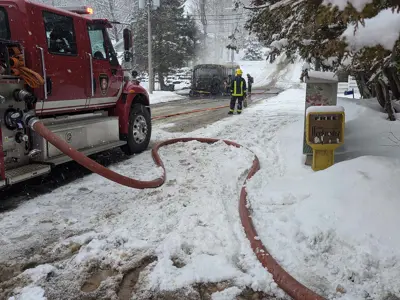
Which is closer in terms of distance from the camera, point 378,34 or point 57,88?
point 378,34

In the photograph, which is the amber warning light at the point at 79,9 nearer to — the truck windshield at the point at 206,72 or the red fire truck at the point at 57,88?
the red fire truck at the point at 57,88

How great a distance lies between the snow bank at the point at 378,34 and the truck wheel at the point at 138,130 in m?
5.04

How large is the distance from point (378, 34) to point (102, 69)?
4.90 m

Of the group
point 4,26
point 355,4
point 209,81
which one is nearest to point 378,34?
point 355,4

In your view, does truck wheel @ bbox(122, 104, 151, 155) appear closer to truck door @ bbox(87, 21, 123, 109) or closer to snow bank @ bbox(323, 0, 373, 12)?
truck door @ bbox(87, 21, 123, 109)

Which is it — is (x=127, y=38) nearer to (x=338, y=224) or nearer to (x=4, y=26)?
(x=4, y=26)

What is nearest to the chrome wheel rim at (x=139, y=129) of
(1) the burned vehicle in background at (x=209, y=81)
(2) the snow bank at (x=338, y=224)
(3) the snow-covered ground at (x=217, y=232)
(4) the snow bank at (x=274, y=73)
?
(3) the snow-covered ground at (x=217, y=232)

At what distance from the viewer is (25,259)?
3602mm

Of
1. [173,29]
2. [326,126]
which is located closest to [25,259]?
[326,126]

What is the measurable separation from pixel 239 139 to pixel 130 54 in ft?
10.0

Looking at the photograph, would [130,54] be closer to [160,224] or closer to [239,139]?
[239,139]

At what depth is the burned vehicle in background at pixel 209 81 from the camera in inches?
1102

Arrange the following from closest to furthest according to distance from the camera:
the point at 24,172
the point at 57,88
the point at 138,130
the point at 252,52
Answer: the point at 24,172, the point at 57,88, the point at 138,130, the point at 252,52

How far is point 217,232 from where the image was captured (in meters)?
3.99
